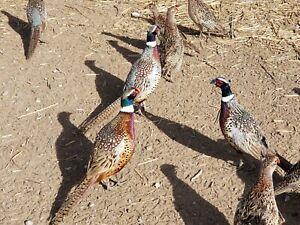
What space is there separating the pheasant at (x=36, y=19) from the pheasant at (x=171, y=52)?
1.97m

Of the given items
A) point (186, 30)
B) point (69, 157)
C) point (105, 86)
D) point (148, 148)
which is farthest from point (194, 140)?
point (186, 30)

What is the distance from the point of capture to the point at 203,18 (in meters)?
8.97

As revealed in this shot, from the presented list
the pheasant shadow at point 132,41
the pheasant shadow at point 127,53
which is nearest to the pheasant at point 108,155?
the pheasant shadow at point 127,53

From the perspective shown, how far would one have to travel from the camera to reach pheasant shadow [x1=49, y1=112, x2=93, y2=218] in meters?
6.48

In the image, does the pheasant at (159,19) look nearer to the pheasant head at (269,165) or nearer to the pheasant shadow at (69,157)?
the pheasant shadow at (69,157)

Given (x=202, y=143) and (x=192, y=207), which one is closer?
(x=192, y=207)

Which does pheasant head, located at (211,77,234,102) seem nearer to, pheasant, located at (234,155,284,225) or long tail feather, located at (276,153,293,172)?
long tail feather, located at (276,153,293,172)

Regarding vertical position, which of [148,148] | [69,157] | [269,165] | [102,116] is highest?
[269,165]

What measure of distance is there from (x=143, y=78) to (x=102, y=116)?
0.74 metres

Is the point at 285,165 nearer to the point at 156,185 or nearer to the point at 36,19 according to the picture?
the point at 156,185

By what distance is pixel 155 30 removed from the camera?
819 centimetres

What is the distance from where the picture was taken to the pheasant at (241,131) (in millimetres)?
6484

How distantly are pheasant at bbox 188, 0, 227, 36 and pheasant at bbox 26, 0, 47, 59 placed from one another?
2256 millimetres

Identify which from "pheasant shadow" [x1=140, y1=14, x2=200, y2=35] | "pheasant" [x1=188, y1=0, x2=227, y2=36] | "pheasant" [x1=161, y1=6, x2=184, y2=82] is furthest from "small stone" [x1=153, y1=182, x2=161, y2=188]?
"pheasant shadow" [x1=140, y1=14, x2=200, y2=35]
